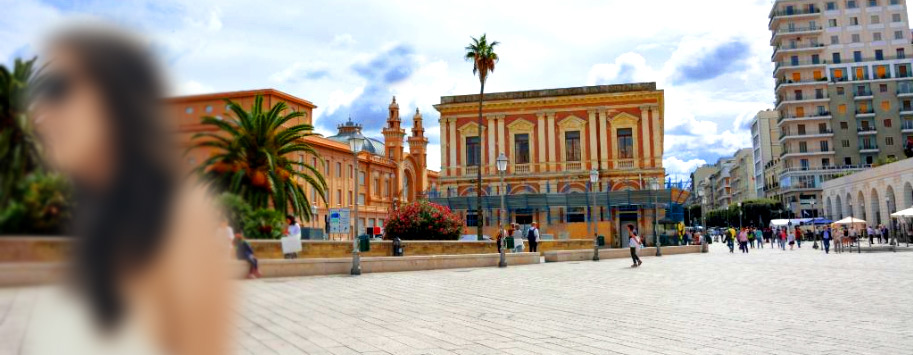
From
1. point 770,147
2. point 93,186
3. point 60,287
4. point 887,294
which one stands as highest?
point 770,147

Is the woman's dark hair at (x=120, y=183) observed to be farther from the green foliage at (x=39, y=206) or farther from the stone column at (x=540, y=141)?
the stone column at (x=540, y=141)

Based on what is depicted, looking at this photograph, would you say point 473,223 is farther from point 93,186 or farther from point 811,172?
point 811,172

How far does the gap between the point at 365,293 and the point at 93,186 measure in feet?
35.1

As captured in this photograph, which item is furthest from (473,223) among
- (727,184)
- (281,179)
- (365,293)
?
(727,184)

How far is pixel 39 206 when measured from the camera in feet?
2.31

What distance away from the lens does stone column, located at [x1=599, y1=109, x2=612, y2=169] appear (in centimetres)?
4562

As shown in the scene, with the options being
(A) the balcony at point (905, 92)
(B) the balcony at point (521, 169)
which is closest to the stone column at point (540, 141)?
(B) the balcony at point (521, 169)

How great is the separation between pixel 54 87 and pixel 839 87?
96.4m

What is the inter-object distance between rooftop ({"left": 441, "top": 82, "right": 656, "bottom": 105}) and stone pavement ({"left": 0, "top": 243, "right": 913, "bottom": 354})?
106 ft

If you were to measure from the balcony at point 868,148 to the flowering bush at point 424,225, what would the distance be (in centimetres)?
7685

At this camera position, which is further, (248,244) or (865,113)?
(865,113)

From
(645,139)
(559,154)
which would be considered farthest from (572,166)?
(645,139)

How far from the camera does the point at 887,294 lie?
11.7 metres

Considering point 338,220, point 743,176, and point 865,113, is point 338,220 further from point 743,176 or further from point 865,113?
point 743,176
